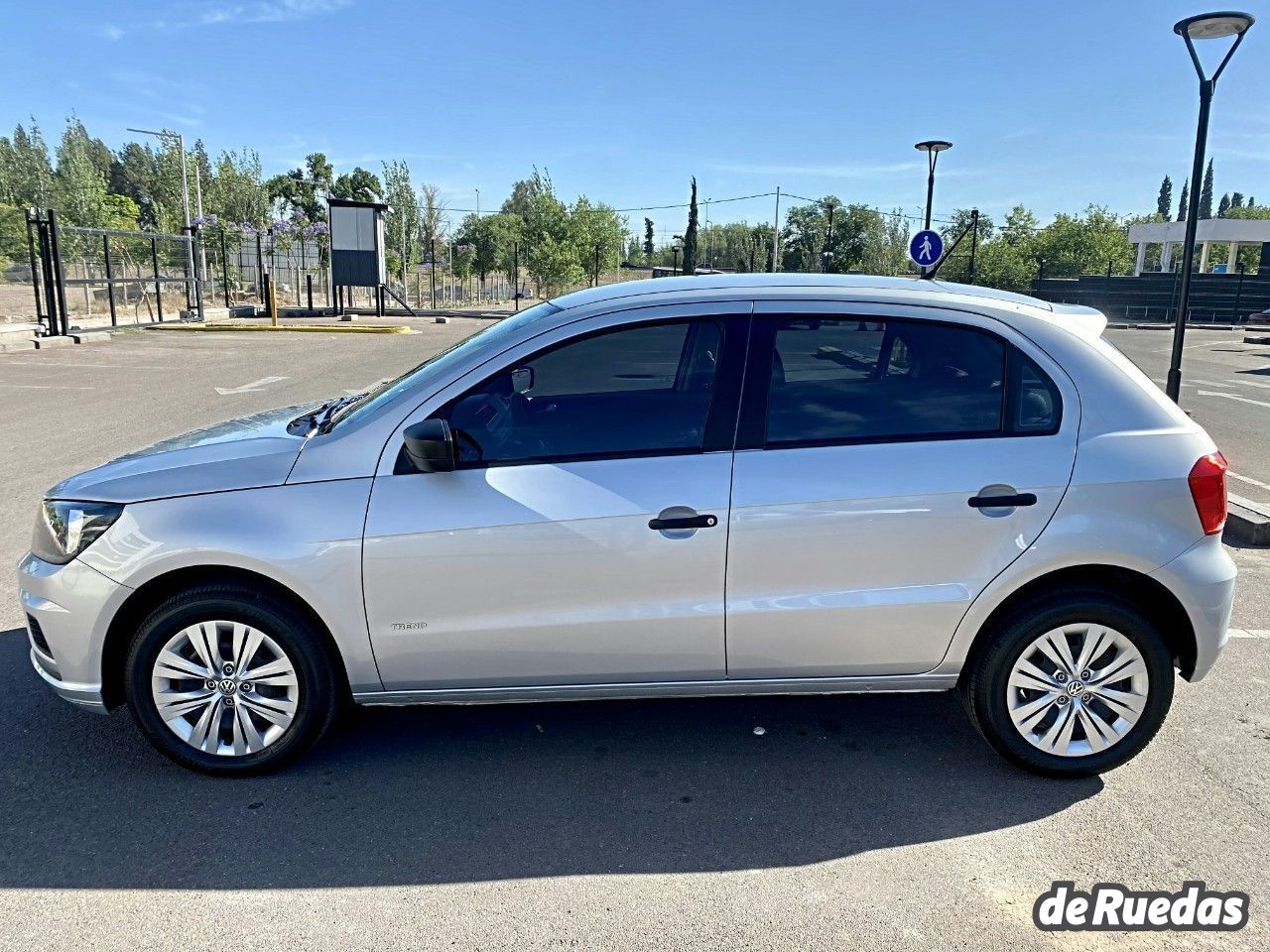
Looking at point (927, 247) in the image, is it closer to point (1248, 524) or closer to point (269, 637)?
point (1248, 524)

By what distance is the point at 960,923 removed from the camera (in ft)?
8.71

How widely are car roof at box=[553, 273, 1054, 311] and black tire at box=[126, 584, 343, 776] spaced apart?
5.06 feet

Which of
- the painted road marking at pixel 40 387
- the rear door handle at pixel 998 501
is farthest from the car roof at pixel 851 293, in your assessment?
the painted road marking at pixel 40 387

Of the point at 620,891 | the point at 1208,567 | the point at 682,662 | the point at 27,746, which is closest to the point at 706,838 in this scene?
the point at 620,891

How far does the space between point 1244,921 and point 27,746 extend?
4.22 meters

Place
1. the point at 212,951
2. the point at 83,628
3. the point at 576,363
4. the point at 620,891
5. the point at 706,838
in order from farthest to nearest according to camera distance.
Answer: the point at 576,363, the point at 83,628, the point at 706,838, the point at 620,891, the point at 212,951

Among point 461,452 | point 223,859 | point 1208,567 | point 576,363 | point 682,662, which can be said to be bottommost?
point 223,859

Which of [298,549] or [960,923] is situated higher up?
[298,549]

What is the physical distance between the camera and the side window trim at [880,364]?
325 centimetres

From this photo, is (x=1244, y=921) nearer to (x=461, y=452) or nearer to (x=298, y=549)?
(x=461, y=452)

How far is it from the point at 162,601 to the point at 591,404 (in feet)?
5.59

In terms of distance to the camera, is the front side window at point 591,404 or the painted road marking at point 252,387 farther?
the painted road marking at point 252,387

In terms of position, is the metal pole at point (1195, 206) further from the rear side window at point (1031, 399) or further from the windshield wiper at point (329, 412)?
the windshield wiper at point (329, 412)

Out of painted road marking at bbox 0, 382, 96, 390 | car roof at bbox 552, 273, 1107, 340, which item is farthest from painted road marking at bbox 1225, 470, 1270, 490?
painted road marking at bbox 0, 382, 96, 390
